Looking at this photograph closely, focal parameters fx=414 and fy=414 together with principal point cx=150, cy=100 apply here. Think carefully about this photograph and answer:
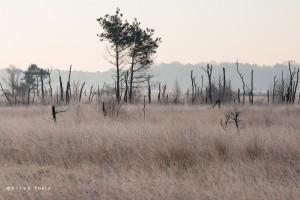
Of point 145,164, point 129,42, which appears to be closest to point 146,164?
point 145,164

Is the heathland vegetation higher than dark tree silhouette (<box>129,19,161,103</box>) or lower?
lower

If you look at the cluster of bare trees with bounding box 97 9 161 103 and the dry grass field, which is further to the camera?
the cluster of bare trees with bounding box 97 9 161 103

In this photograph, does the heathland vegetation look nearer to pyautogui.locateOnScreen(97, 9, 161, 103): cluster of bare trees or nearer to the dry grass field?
the dry grass field

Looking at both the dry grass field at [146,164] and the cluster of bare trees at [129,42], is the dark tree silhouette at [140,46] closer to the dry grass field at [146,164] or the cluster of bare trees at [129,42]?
the cluster of bare trees at [129,42]

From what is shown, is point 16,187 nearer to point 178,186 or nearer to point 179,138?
point 178,186

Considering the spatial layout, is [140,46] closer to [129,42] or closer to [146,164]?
[129,42]

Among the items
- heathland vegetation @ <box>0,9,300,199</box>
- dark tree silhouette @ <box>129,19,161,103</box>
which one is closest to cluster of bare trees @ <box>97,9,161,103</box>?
dark tree silhouette @ <box>129,19,161,103</box>

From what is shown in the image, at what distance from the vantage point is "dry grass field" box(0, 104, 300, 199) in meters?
5.16

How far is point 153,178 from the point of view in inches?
230

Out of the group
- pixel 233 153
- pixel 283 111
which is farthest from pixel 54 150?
pixel 283 111

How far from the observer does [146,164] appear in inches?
267

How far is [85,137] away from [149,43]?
24557 millimetres

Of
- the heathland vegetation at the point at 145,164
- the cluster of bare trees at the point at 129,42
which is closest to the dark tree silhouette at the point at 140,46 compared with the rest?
the cluster of bare trees at the point at 129,42

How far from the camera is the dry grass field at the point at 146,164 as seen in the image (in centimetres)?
516
